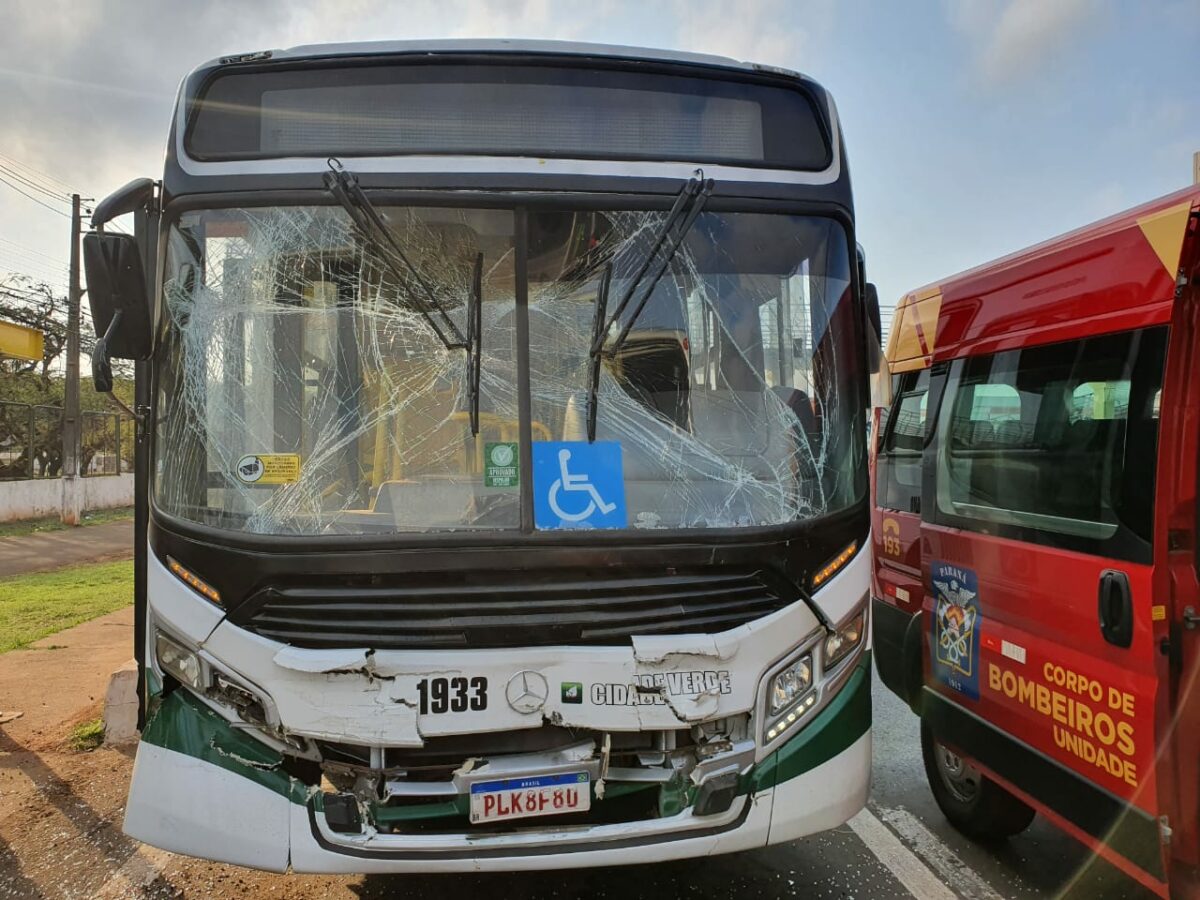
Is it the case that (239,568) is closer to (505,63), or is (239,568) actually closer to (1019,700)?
(505,63)

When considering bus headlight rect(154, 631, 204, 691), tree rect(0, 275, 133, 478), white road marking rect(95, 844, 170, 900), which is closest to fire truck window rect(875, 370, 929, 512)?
bus headlight rect(154, 631, 204, 691)

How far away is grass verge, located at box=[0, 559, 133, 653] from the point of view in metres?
7.78

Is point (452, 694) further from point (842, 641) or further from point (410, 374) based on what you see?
point (842, 641)

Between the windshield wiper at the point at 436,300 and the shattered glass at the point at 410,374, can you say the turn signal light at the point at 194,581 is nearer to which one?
the shattered glass at the point at 410,374

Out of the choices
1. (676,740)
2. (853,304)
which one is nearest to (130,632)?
(676,740)

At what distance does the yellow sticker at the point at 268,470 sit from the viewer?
250 cm

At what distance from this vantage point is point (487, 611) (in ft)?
7.74

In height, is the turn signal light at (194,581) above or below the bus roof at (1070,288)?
below

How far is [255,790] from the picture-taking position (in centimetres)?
231

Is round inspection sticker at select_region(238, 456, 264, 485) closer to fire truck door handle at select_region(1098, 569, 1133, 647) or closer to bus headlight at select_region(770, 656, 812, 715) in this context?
bus headlight at select_region(770, 656, 812, 715)

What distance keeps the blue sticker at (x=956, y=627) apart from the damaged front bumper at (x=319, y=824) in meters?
1.14

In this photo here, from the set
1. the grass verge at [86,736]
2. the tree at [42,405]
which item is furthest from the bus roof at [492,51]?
the tree at [42,405]

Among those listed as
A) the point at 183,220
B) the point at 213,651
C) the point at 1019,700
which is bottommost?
the point at 1019,700

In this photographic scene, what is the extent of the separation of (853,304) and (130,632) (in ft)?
25.2
